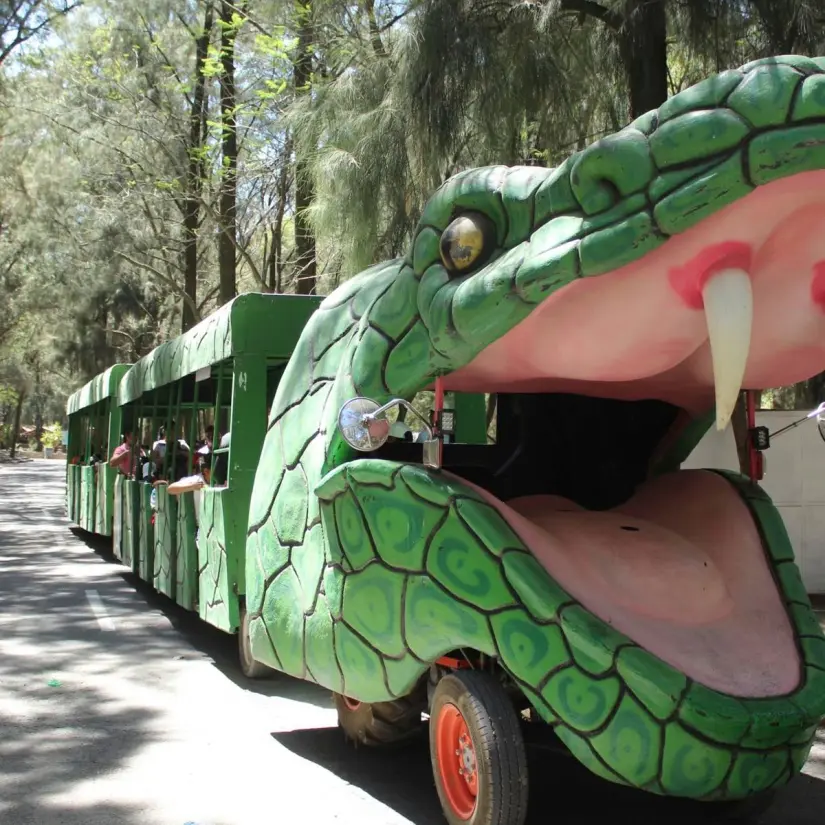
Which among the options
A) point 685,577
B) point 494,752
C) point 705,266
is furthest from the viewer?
point 685,577

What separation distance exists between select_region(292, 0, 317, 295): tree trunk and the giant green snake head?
19.8 feet

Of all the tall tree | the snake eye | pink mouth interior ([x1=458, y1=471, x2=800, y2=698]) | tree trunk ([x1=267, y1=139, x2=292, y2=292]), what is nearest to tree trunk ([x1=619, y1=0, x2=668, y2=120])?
pink mouth interior ([x1=458, y1=471, x2=800, y2=698])

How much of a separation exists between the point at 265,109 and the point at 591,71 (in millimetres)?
5791

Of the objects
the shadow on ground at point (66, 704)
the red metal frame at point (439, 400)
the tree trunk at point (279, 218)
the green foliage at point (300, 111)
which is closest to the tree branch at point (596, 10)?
the green foliage at point (300, 111)

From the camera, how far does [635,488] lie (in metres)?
4.73

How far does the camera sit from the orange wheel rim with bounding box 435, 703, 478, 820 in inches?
145

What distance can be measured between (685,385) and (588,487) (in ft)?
3.02

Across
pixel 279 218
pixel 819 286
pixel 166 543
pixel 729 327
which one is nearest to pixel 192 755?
pixel 729 327

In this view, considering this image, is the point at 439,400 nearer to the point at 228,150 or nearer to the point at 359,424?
the point at 359,424

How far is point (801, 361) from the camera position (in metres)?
3.59

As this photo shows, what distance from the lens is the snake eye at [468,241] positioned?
358 centimetres

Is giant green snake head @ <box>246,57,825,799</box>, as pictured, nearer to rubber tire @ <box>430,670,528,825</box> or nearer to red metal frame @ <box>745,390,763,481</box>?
red metal frame @ <box>745,390,763,481</box>

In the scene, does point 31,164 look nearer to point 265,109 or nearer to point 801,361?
point 265,109

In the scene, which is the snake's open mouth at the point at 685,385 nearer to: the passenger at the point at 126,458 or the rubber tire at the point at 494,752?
the rubber tire at the point at 494,752
